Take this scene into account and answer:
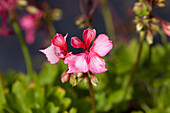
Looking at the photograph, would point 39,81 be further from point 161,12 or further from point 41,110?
point 161,12

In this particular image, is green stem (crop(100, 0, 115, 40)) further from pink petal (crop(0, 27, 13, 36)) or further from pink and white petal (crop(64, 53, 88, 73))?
pink and white petal (crop(64, 53, 88, 73))

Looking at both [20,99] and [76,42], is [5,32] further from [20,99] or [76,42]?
[76,42]

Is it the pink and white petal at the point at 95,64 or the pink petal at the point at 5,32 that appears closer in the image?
the pink and white petal at the point at 95,64

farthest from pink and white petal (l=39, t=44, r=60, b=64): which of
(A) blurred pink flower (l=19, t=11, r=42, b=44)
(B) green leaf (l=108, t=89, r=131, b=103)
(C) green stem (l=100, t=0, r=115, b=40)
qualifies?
(C) green stem (l=100, t=0, r=115, b=40)

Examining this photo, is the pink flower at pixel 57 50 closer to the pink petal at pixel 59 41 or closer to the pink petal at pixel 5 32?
the pink petal at pixel 59 41

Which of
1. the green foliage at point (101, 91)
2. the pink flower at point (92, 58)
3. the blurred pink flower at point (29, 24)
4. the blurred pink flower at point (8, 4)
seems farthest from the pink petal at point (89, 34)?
the blurred pink flower at point (29, 24)

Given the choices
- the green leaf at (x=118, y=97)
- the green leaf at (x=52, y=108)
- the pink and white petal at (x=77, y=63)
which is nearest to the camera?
the pink and white petal at (x=77, y=63)
